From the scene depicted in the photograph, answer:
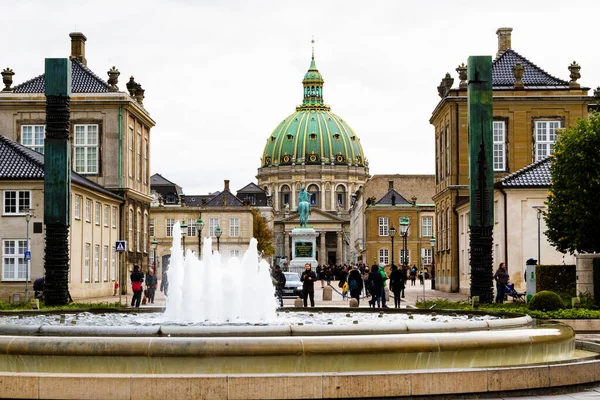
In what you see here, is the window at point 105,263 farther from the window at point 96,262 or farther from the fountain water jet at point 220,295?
the fountain water jet at point 220,295

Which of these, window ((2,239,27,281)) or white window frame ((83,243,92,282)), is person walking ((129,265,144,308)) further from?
white window frame ((83,243,92,282))

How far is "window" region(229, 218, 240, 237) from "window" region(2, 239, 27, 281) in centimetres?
7904

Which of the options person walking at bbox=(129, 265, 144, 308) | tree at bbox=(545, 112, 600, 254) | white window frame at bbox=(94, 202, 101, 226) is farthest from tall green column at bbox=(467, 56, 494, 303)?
white window frame at bbox=(94, 202, 101, 226)

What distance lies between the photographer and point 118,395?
1360 centimetres

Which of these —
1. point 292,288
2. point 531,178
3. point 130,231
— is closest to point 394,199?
point 130,231

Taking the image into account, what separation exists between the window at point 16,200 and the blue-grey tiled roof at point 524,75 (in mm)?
27596

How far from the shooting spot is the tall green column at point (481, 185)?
90.3ft

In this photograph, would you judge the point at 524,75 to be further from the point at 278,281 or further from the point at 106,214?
the point at 278,281

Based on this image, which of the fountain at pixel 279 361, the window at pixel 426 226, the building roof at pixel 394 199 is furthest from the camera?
the building roof at pixel 394 199

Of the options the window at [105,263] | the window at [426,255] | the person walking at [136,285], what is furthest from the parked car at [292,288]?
the window at [426,255]

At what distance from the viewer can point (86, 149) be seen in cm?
6172

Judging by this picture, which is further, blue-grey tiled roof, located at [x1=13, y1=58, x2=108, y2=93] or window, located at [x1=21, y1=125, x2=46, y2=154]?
window, located at [x1=21, y1=125, x2=46, y2=154]

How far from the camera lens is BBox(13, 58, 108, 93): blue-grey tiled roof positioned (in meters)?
61.4

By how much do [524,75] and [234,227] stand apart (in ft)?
228
